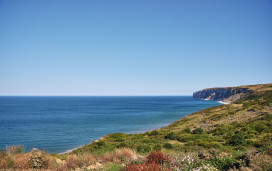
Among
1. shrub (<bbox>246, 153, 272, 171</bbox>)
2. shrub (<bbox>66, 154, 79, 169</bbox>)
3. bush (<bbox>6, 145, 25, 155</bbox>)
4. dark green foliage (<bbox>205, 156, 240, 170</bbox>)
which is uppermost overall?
shrub (<bbox>246, 153, 272, 171</bbox>)

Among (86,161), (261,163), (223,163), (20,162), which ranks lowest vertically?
(86,161)

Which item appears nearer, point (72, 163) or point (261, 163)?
point (261, 163)

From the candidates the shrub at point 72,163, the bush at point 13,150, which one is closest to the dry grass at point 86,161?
the shrub at point 72,163

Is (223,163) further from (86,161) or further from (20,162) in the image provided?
(20,162)

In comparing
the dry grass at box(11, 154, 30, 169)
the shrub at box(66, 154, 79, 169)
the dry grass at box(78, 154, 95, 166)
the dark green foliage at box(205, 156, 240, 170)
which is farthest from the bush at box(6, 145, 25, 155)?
the dark green foliage at box(205, 156, 240, 170)

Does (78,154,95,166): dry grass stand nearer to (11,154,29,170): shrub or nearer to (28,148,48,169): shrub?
(28,148,48,169): shrub

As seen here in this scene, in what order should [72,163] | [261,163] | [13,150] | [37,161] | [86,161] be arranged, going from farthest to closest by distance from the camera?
[13,150], [86,161], [72,163], [37,161], [261,163]

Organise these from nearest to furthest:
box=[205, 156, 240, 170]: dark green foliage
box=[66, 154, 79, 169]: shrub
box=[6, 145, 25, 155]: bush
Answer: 1. box=[205, 156, 240, 170]: dark green foliage
2. box=[66, 154, 79, 169]: shrub
3. box=[6, 145, 25, 155]: bush

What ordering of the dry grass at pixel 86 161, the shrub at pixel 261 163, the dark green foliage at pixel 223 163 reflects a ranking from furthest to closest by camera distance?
the dry grass at pixel 86 161, the dark green foliage at pixel 223 163, the shrub at pixel 261 163

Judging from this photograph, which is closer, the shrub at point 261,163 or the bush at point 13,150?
the shrub at point 261,163

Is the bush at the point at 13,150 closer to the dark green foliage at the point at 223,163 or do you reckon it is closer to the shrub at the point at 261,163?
the dark green foliage at the point at 223,163

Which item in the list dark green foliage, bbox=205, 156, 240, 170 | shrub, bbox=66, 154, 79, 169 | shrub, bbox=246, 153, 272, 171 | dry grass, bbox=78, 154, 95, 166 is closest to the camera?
shrub, bbox=246, 153, 272, 171

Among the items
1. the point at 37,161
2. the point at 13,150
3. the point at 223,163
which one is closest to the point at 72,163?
the point at 37,161

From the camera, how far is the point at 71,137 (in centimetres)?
3341
